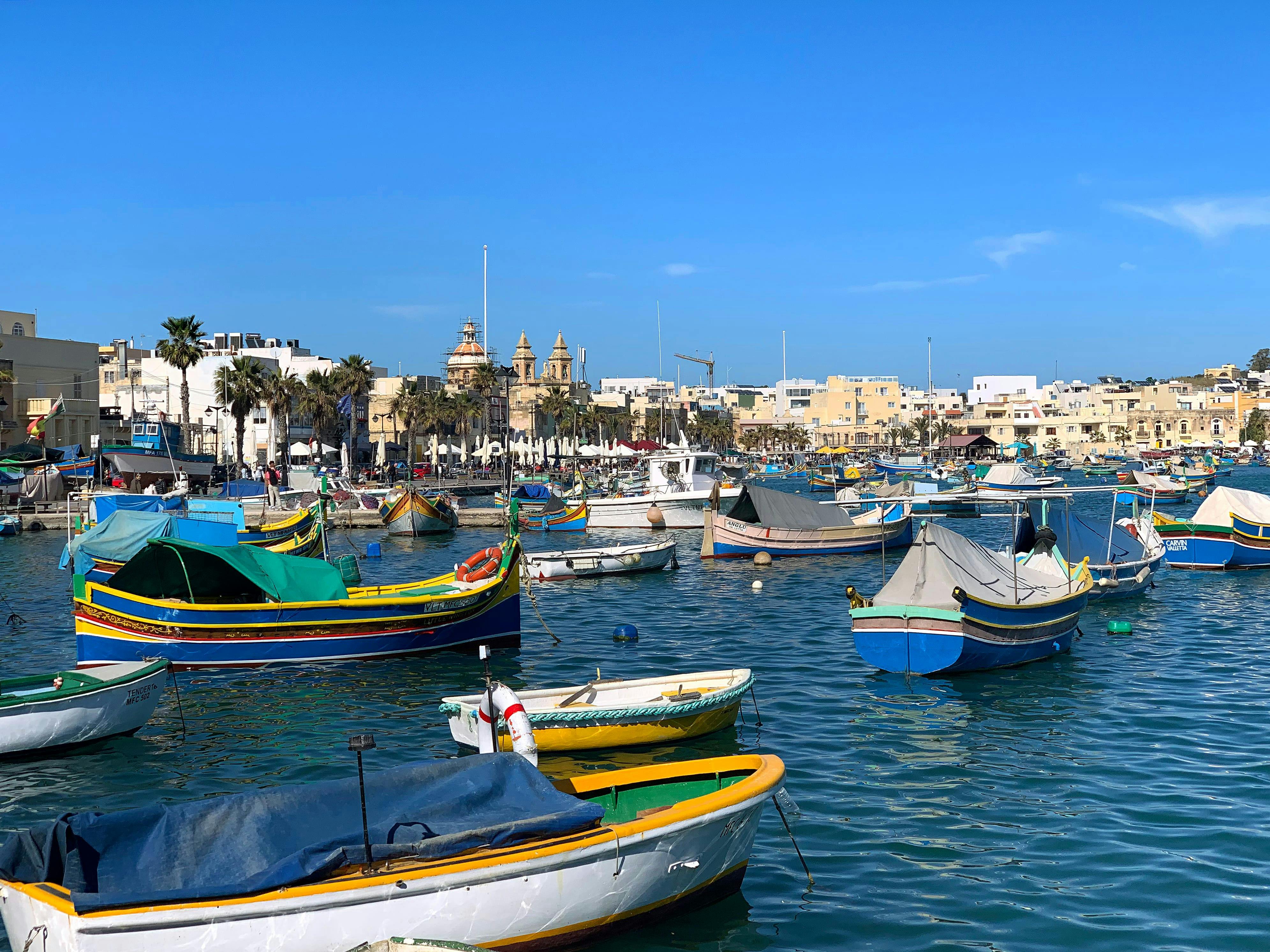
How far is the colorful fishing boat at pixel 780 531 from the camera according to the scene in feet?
145

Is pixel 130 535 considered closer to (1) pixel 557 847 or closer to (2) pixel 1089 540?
(1) pixel 557 847

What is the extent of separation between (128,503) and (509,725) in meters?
40.1

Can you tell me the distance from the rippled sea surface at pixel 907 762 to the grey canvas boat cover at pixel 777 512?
573 inches

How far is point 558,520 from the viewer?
60.3 metres

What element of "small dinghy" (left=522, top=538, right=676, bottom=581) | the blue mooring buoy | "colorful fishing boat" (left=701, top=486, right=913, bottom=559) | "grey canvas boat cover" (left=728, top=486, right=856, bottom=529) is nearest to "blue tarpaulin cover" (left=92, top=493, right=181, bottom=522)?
"small dinghy" (left=522, top=538, right=676, bottom=581)

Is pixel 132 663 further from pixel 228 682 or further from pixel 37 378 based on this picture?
pixel 37 378

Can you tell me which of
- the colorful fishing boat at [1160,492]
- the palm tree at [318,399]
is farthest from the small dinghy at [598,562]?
the palm tree at [318,399]

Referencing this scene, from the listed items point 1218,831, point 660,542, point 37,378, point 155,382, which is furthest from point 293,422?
point 1218,831

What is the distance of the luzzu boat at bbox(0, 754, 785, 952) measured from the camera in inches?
315

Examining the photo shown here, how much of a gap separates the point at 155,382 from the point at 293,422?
1233 centimetres

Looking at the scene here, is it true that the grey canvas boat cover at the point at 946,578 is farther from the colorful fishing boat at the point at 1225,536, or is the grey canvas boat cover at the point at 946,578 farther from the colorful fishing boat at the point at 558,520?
Answer: the colorful fishing boat at the point at 558,520

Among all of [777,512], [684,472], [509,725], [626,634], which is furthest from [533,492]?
[509,725]

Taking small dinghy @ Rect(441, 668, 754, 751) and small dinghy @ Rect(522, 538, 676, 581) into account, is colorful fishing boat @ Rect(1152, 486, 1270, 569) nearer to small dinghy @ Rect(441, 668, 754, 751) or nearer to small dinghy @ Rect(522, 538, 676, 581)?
small dinghy @ Rect(522, 538, 676, 581)

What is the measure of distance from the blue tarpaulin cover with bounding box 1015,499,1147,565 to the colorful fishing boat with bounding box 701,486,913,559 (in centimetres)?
1116
